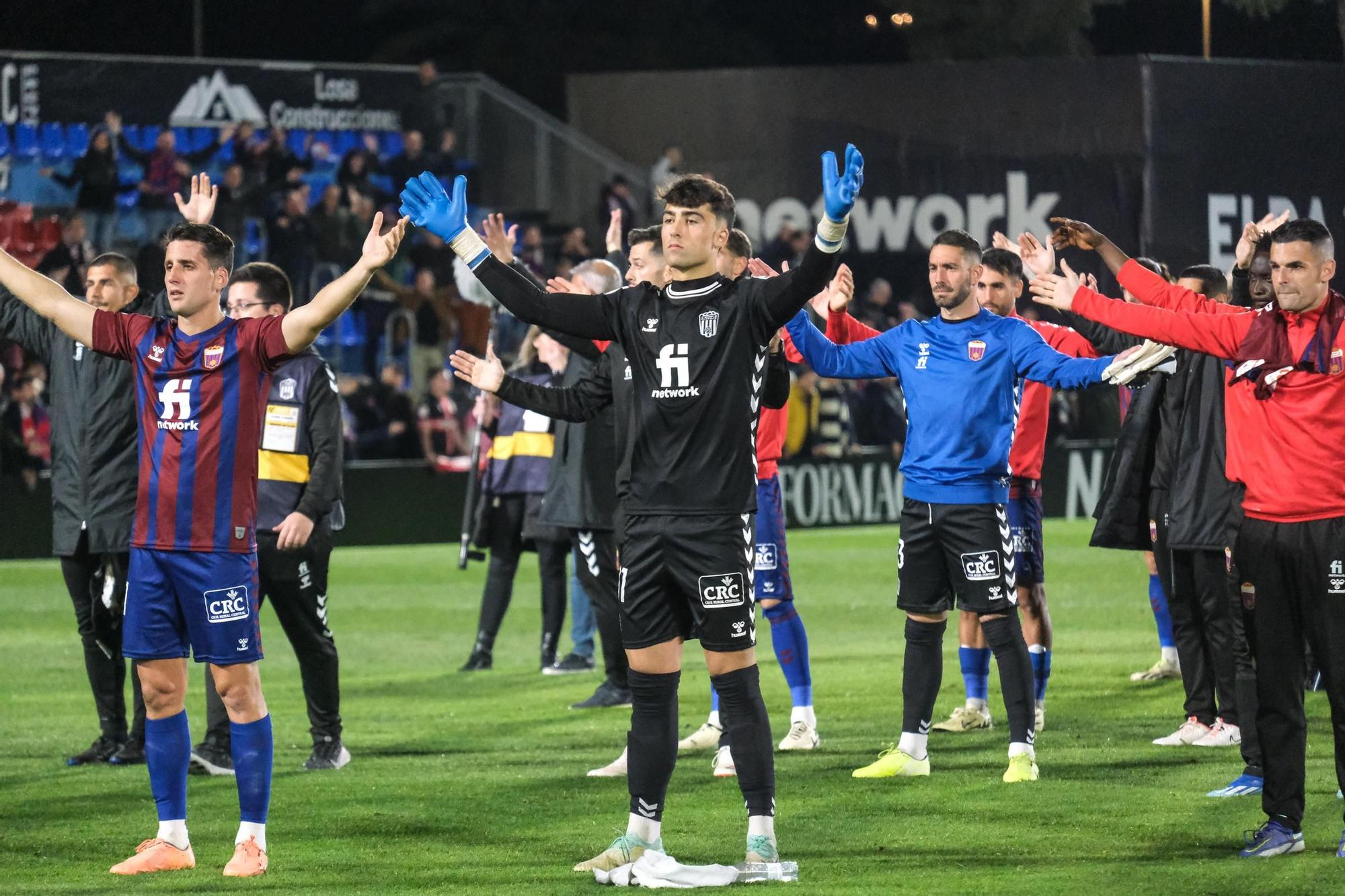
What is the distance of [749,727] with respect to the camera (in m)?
5.54

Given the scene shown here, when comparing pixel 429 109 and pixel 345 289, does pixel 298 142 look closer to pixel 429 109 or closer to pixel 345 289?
pixel 429 109

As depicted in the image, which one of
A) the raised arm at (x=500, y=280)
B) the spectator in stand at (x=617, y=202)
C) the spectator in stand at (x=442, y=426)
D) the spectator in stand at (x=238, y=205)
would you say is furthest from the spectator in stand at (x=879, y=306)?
the raised arm at (x=500, y=280)

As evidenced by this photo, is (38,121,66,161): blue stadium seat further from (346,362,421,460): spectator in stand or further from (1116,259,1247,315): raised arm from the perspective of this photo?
(1116,259,1247,315): raised arm

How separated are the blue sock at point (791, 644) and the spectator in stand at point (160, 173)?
1484cm

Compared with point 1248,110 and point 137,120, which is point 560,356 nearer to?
point 137,120

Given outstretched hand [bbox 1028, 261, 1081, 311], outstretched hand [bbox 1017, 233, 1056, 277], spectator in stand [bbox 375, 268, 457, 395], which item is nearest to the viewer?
outstretched hand [bbox 1028, 261, 1081, 311]

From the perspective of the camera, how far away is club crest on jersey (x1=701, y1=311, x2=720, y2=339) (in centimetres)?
556

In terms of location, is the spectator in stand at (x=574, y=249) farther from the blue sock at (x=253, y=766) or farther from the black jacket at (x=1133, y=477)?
the blue sock at (x=253, y=766)

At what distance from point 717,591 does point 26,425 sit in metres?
14.6

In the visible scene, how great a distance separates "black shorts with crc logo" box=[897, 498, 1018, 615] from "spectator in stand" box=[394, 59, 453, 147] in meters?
16.8

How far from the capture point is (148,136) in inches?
844

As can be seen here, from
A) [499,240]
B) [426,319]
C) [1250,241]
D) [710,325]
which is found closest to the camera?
[710,325]

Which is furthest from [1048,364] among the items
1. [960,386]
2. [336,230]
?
[336,230]

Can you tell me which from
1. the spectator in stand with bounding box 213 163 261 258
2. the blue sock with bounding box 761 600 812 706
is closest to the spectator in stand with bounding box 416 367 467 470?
the spectator in stand with bounding box 213 163 261 258
